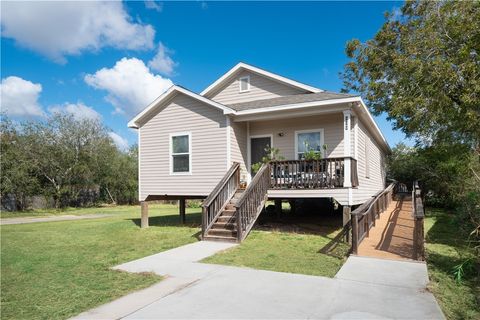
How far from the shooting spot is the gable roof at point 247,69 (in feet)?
42.6

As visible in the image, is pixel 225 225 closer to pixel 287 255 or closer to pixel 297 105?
pixel 287 255

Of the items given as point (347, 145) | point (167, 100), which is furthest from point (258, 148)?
point (167, 100)

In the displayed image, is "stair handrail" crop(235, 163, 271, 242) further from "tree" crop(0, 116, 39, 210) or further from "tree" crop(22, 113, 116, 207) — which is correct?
"tree" crop(22, 113, 116, 207)

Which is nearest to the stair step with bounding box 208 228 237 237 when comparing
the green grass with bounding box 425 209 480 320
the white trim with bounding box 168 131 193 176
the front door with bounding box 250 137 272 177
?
the white trim with bounding box 168 131 193 176

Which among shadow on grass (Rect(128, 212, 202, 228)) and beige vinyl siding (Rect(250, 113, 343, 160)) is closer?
beige vinyl siding (Rect(250, 113, 343, 160))

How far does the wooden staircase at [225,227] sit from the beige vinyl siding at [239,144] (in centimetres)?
195

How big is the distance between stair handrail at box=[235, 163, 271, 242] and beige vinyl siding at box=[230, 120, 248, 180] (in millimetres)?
1470

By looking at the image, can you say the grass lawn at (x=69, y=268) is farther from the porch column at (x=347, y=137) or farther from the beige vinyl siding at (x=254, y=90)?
the beige vinyl siding at (x=254, y=90)

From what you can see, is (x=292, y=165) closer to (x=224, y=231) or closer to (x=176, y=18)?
(x=224, y=231)

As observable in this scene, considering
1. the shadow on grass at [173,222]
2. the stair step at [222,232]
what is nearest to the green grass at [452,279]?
the stair step at [222,232]

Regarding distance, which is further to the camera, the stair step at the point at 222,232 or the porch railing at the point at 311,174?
the porch railing at the point at 311,174

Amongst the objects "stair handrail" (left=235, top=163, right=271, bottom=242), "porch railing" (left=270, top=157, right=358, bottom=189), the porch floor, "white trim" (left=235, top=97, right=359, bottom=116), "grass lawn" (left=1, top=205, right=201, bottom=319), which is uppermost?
"white trim" (left=235, top=97, right=359, bottom=116)

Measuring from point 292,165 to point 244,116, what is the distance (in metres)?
2.50

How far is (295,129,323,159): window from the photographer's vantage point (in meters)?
11.6
